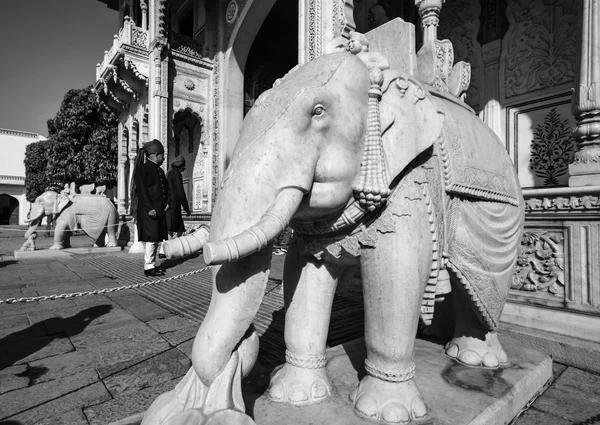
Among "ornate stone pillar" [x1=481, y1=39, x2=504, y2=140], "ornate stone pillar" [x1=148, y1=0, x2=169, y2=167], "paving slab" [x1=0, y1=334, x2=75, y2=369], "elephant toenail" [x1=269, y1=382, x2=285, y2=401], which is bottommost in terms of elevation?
"paving slab" [x1=0, y1=334, x2=75, y2=369]

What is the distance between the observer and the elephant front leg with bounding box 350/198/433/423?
1.36 m

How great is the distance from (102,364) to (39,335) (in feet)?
3.30

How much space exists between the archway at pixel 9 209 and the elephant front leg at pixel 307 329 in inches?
2109

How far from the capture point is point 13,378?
2.16 metres

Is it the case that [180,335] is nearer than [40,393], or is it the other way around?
[40,393]

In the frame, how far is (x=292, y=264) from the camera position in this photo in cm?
167

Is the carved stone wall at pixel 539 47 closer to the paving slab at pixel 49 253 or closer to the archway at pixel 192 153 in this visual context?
the archway at pixel 192 153

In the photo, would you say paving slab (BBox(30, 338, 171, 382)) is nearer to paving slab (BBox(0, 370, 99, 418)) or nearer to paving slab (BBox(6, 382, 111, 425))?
paving slab (BBox(0, 370, 99, 418))

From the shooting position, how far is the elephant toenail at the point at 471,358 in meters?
1.88

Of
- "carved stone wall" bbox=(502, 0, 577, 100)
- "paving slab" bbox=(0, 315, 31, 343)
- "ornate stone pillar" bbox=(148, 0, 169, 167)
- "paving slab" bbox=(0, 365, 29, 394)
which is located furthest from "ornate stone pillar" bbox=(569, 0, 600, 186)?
"ornate stone pillar" bbox=(148, 0, 169, 167)

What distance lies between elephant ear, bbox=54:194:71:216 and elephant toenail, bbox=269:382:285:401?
9613 mm

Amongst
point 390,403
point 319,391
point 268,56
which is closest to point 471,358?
point 390,403

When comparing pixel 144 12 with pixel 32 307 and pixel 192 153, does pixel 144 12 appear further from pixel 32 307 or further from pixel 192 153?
pixel 32 307

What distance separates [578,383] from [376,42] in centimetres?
232
